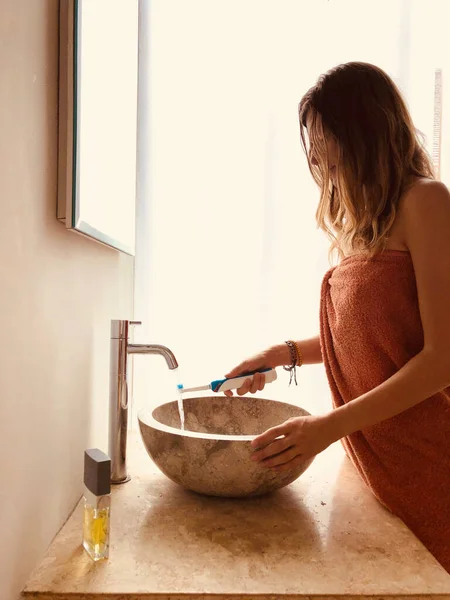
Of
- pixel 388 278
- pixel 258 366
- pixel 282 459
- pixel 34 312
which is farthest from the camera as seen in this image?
pixel 258 366

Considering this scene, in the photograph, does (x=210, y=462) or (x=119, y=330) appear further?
(x=119, y=330)

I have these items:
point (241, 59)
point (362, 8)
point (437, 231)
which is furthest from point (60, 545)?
point (362, 8)

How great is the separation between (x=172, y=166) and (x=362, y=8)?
28.9 inches

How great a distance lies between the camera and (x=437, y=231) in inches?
31.6

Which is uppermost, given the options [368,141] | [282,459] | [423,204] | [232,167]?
[232,167]

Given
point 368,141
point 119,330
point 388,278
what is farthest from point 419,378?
point 119,330

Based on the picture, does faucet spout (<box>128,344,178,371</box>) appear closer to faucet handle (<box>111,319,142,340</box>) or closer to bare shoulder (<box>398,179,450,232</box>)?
faucet handle (<box>111,319,142,340</box>)

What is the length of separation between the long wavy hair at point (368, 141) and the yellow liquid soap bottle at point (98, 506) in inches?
21.8

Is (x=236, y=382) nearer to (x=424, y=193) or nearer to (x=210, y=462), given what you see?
(x=210, y=462)

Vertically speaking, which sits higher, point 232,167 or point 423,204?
point 232,167

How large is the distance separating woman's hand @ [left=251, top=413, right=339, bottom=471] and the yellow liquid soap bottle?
21cm

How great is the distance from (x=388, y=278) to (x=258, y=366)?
1.15 feet

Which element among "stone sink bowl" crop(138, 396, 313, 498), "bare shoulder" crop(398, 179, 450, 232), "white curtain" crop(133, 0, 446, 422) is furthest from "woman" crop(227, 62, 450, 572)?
"white curtain" crop(133, 0, 446, 422)

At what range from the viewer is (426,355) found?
0.78 meters
